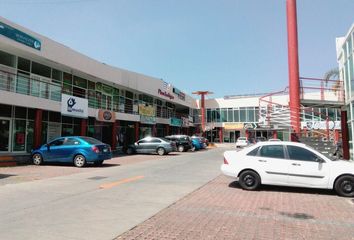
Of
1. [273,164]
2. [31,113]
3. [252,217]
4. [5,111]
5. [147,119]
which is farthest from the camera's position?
[147,119]

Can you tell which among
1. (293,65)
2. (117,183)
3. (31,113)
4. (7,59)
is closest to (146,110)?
(31,113)

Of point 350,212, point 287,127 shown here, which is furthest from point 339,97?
point 350,212

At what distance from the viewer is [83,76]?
2781 centimetres

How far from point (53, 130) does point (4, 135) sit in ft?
13.6

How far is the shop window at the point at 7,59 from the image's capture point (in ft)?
67.3

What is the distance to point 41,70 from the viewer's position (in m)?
23.4

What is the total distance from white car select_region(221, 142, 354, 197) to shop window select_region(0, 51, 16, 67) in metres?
16.0

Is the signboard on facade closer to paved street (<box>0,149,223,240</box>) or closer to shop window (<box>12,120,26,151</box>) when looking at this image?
shop window (<box>12,120,26,151</box>)

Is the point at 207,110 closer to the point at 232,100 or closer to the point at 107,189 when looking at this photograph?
the point at 232,100

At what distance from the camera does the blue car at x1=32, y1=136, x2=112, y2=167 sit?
692 inches

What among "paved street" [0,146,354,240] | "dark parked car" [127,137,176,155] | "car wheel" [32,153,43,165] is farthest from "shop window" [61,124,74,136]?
"paved street" [0,146,354,240]

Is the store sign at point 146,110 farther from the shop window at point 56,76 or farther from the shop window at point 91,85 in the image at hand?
the shop window at point 56,76

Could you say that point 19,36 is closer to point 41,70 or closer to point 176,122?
point 41,70

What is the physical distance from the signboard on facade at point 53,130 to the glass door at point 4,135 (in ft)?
11.0
